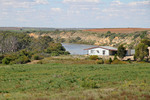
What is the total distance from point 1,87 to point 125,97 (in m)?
8.46

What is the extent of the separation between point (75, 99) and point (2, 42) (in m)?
71.7

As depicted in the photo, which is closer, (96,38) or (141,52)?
(141,52)

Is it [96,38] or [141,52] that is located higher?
[141,52]

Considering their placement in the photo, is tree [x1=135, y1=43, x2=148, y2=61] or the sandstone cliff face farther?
the sandstone cliff face

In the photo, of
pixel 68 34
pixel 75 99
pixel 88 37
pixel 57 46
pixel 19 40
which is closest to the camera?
pixel 75 99

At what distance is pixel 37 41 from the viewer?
8425 centimetres

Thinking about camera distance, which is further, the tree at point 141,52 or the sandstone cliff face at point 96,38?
the sandstone cliff face at point 96,38

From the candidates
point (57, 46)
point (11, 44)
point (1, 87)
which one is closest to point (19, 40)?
point (11, 44)

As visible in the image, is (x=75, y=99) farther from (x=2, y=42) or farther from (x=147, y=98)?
(x=2, y=42)

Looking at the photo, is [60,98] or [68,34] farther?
[68,34]

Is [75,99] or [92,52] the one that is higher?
[75,99]

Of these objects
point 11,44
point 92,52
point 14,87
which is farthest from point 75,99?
point 11,44

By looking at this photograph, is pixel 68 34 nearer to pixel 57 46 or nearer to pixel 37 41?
pixel 37 41

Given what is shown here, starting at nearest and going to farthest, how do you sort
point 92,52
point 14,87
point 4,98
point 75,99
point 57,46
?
1. point 75,99
2. point 4,98
3. point 14,87
4. point 92,52
5. point 57,46
